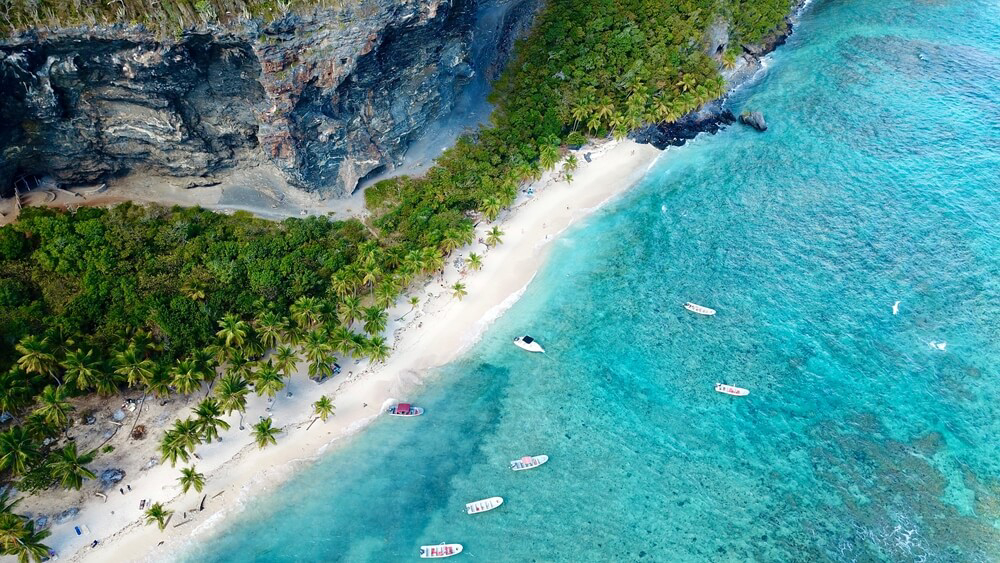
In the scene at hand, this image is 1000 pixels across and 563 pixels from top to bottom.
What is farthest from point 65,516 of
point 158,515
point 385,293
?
point 385,293

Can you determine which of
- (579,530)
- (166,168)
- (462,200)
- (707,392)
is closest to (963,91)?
(707,392)

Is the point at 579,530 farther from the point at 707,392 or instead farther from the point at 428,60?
the point at 428,60

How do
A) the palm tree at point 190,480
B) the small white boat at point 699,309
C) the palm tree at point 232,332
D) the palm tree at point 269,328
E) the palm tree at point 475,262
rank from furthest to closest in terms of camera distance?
the palm tree at point 475,262, the small white boat at point 699,309, the palm tree at point 269,328, the palm tree at point 232,332, the palm tree at point 190,480

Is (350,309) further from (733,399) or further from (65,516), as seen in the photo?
(733,399)

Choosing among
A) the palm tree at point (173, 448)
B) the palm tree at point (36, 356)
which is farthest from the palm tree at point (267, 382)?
the palm tree at point (36, 356)

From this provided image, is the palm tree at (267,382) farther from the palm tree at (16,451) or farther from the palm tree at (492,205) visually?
the palm tree at (492,205)


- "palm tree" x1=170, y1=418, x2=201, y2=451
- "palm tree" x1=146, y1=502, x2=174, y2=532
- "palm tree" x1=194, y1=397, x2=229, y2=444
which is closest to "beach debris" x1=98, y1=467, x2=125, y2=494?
"palm tree" x1=146, y1=502, x2=174, y2=532
